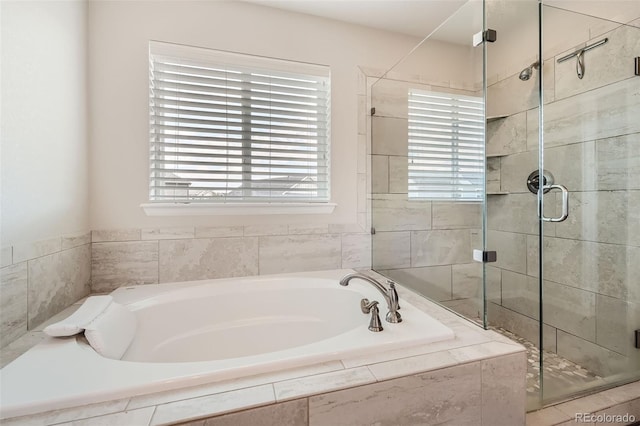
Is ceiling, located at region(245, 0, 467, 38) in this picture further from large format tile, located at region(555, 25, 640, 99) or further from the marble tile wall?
the marble tile wall

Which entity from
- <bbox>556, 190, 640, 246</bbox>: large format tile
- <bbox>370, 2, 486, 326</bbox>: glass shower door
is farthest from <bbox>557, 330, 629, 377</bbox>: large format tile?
<bbox>370, 2, 486, 326</bbox>: glass shower door

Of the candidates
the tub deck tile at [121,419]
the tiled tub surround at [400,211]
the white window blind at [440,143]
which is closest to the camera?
the tub deck tile at [121,419]

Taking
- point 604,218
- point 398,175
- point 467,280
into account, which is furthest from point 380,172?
point 604,218

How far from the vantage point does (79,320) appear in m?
1.07

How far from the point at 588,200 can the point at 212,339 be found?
2.31 meters

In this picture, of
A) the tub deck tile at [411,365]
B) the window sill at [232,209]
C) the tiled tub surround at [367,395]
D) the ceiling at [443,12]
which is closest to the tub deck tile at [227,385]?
the tiled tub surround at [367,395]

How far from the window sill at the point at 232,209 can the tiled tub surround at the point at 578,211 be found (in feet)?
3.52

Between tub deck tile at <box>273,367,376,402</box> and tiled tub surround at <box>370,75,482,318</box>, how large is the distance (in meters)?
1.14

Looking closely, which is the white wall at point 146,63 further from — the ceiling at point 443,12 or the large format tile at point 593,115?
the large format tile at point 593,115

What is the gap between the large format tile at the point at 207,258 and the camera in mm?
1720

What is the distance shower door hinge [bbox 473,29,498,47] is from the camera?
4.66ft

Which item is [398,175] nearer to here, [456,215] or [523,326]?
[456,215]

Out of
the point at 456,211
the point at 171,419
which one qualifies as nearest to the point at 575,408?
the point at 456,211

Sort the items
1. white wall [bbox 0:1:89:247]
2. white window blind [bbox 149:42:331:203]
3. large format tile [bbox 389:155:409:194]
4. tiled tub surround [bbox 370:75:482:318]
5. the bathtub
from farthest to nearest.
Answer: large format tile [bbox 389:155:409:194] < tiled tub surround [bbox 370:75:482:318] < white window blind [bbox 149:42:331:203] < white wall [bbox 0:1:89:247] < the bathtub
